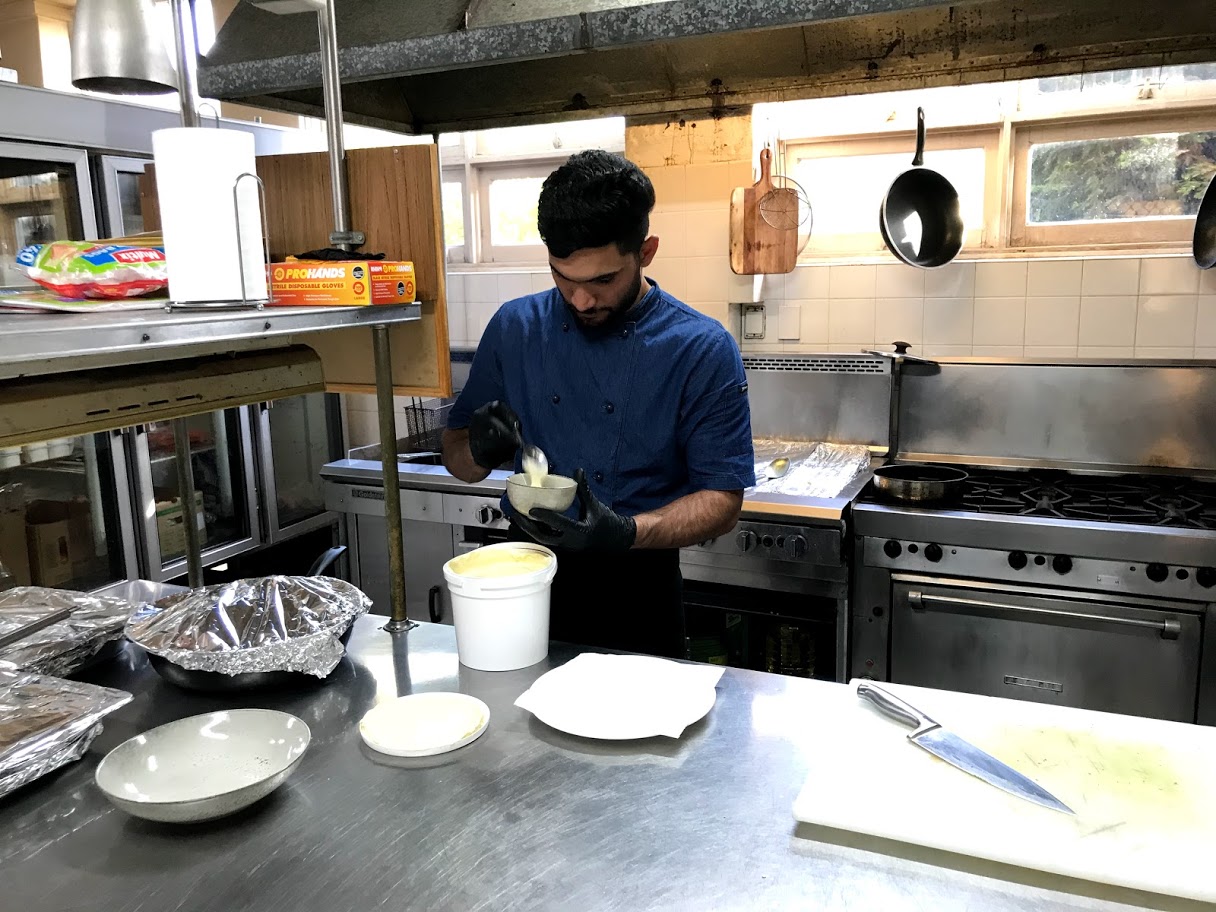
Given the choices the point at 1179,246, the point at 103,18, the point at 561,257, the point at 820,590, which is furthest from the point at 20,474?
the point at 1179,246

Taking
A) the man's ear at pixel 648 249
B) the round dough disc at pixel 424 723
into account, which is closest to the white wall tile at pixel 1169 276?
the man's ear at pixel 648 249

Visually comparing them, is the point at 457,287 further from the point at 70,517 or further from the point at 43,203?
the point at 70,517

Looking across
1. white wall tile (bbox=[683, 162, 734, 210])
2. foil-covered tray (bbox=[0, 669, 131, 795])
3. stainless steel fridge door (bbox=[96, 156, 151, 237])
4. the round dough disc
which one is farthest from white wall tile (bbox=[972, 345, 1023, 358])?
stainless steel fridge door (bbox=[96, 156, 151, 237])

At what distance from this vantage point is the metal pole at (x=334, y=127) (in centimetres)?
136

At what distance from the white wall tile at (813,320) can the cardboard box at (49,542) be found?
2.82 meters

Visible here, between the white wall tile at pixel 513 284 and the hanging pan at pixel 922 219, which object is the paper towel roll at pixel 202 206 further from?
the white wall tile at pixel 513 284

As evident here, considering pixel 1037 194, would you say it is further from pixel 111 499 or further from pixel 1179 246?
pixel 111 499

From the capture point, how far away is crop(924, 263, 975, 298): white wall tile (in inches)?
119

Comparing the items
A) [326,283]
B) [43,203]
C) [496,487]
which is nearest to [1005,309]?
[496,487]

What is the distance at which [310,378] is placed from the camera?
65.3 inches

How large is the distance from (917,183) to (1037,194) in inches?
17.7

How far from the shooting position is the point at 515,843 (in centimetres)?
100

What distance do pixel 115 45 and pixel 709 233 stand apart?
6.55 ft

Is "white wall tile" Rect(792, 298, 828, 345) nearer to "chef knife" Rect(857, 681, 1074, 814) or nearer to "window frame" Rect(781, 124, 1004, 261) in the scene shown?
"window frame" Rect(781, 124, 1004, 261)
